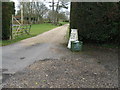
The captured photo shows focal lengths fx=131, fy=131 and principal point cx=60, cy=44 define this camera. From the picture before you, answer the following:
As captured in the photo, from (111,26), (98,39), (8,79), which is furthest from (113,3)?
(8,79)

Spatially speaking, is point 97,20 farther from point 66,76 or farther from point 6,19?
point 6,19

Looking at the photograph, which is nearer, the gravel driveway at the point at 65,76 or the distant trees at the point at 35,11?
the gravel driveway at the point at 65,76

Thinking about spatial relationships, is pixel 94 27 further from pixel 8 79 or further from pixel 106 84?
pixel 8 79

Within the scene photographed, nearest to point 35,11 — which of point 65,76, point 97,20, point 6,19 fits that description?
point 6,19

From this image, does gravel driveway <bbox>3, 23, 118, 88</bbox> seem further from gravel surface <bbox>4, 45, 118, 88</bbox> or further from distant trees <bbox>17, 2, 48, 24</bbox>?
distant trees <bbox>17, 2, 48, 24</bbox>

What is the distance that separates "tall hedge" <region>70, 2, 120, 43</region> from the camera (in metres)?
7.54

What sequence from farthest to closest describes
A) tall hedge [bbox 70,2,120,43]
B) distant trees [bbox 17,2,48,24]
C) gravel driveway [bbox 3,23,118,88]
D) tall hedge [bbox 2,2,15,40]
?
1. distant trees [bbox 17,2,48,24]
2. tall hedge [bbox 2,2,15,40]
3. tall hedge [bbox 70,2,120,43]
4. gravel driveway [bbox 3,23,118,88]

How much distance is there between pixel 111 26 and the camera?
7.84 meters

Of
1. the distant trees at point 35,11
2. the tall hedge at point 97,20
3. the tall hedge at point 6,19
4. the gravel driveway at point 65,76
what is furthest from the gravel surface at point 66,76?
the distant trees at point 35,11

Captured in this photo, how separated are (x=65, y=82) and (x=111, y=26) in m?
5.62

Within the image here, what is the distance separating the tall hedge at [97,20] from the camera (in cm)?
754

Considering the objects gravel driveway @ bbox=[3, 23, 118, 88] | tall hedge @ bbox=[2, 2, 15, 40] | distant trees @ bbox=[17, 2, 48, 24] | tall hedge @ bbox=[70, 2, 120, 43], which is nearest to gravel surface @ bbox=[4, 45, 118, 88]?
gravel driveway @ bbox=[3, 23, 118, 88]

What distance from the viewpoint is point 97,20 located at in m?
7.86

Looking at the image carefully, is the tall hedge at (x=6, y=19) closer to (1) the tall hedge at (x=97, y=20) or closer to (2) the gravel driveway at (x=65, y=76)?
(1) the tall hedge at (x=97, y=20)
